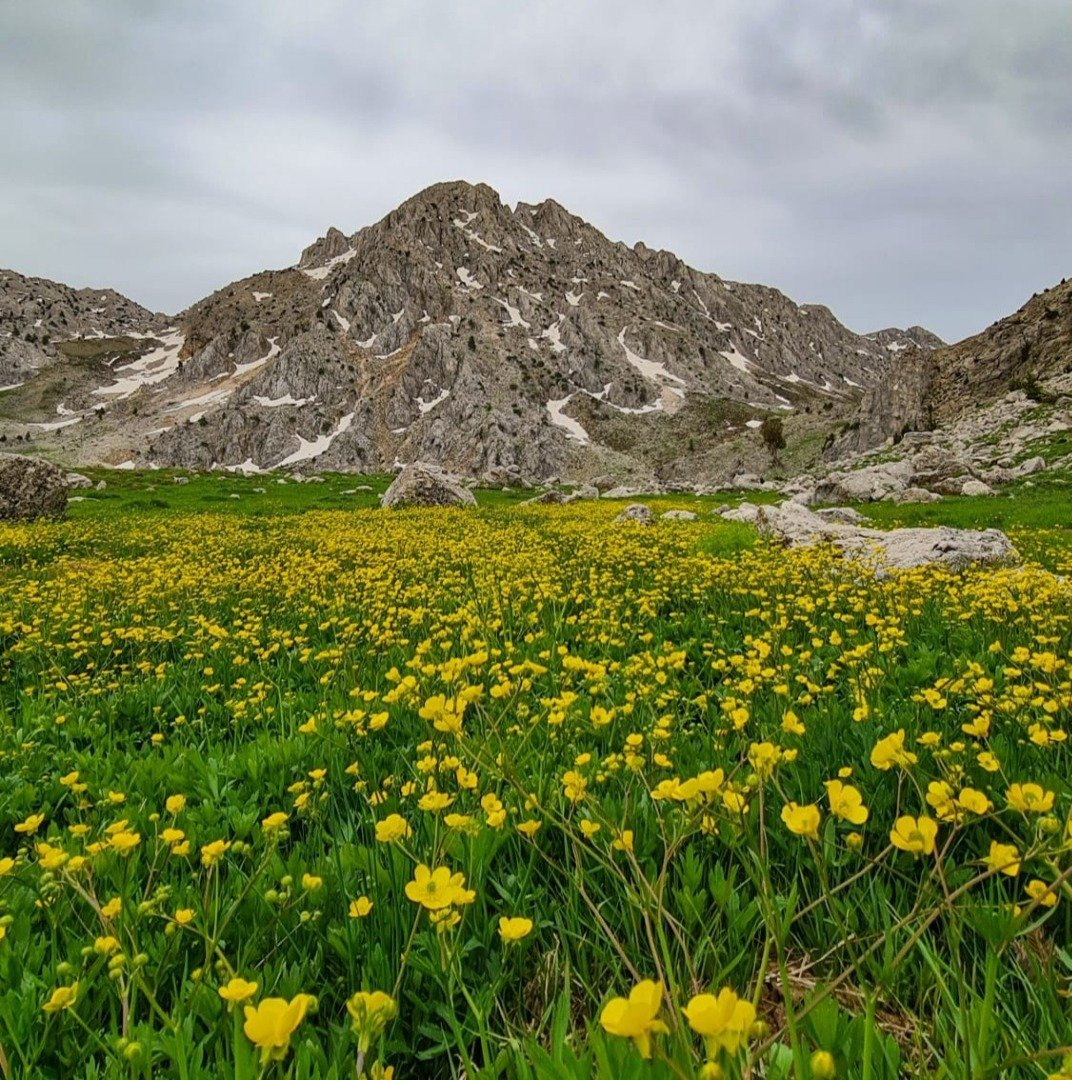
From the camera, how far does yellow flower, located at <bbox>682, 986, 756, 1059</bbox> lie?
1006mm

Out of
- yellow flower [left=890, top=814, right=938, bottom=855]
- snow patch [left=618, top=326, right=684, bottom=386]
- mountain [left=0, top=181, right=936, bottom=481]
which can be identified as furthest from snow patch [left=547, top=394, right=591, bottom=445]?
yellow flower [left=890, top=814, right=938, bottom=855]

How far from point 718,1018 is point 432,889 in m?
0.91

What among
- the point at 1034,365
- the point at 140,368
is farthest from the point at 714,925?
the point at 140,368

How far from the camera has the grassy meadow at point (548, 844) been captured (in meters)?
1.55

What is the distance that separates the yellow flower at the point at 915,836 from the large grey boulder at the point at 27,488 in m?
30.4

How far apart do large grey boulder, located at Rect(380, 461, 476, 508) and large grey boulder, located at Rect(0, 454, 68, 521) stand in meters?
14.3

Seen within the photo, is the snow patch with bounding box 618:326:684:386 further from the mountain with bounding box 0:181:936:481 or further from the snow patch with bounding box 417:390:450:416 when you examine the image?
the snow patch with bounding box 417:390:450:416

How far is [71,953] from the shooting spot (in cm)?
217

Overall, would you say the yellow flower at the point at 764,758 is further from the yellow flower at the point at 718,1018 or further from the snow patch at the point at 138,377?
the snow patch at the point at 138,377

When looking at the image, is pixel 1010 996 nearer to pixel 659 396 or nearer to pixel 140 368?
pixel 659 396

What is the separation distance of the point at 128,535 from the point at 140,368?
220057mm

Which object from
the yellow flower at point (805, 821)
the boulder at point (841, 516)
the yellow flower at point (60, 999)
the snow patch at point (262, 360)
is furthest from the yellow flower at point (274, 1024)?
the snow patch at point (262, 360)

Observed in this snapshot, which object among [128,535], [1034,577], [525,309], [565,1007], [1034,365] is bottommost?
[128,535]

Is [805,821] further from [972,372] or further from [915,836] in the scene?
[972,372]
